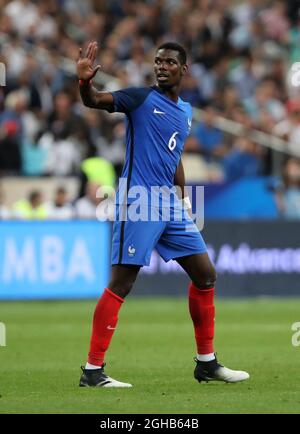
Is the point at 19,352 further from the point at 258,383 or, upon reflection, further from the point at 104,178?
the point at 104,178

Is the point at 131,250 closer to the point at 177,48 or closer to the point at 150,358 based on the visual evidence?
the point at 177,48

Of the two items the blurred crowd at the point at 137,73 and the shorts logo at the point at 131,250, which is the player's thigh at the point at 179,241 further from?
the blurred crowd at the point at 137,73

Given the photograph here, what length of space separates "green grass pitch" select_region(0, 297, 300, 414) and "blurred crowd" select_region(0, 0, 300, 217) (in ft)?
11.0

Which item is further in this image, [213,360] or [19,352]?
[19,352]

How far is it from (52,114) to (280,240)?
4.94m

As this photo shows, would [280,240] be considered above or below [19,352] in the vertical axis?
above

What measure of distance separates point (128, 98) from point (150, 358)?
3324 millimetres

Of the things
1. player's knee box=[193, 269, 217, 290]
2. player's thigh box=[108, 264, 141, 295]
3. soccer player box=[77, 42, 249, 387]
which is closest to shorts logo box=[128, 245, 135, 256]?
soccer player box=[77, 42, 249, 387]

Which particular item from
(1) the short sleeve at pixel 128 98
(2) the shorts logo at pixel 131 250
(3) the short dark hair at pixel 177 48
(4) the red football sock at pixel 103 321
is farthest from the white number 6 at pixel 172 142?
(4) the red football sock at pixel 103 321

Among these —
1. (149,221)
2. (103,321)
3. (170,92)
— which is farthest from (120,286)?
(170,92)

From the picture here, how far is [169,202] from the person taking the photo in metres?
8.85

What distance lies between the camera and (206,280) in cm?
895
